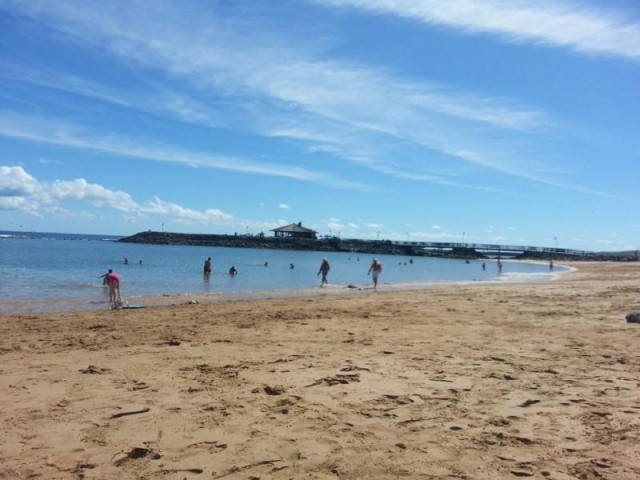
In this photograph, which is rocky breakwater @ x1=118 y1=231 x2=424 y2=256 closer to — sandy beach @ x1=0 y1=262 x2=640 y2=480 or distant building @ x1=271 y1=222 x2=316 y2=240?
distant building @ x1=271 y1=222 x2=316 y2=240

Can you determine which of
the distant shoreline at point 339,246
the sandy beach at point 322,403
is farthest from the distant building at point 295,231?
the sandy beach at point 322,403

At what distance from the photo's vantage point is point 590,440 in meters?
4.34

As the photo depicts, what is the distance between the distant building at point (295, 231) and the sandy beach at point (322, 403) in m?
96.8

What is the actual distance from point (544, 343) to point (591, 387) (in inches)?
115

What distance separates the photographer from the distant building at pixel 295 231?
10719 cm

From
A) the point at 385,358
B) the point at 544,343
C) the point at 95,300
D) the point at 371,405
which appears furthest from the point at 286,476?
the point at 95,300

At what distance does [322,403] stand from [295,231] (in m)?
102

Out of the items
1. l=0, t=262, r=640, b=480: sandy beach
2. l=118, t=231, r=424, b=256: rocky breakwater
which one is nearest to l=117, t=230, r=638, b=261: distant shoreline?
l=118, t=231, r=424, b=256: rocky breakwater

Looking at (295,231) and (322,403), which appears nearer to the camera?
(322,403)

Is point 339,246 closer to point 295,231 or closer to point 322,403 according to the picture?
point 295,231

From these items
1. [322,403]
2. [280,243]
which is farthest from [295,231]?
[322,403]

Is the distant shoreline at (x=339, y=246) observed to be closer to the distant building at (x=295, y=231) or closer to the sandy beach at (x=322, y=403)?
the distant building at (x=295, y=231)

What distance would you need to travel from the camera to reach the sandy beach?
392cm

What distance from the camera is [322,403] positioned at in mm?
5344
